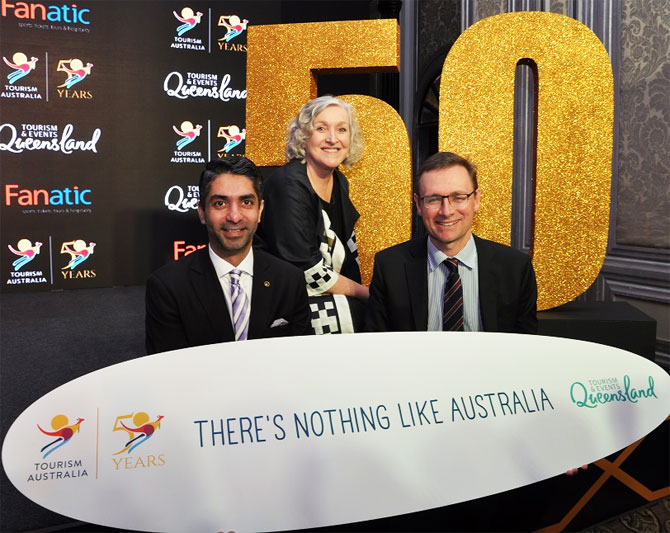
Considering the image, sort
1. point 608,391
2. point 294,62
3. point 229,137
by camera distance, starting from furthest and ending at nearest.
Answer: point 229,137, point 294,62, point 608,391

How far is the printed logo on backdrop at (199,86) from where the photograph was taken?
621cm

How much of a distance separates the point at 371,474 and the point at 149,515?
44 centimetres

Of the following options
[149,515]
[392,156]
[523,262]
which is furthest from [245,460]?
[392,156]

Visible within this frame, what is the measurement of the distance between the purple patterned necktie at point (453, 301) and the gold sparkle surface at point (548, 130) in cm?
64

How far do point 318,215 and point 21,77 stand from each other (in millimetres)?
4981

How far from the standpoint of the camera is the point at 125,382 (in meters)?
1.28

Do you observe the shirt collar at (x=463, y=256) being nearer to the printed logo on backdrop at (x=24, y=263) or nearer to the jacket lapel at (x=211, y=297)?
the jacket lapel at (x=211, y=297)

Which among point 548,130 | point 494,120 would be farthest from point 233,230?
point 548,130

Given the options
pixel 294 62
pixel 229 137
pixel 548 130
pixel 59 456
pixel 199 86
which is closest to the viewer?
pixel 59 456

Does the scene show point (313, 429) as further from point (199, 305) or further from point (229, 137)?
point (229, 137)

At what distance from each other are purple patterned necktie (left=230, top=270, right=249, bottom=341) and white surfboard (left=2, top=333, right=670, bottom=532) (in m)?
0.24

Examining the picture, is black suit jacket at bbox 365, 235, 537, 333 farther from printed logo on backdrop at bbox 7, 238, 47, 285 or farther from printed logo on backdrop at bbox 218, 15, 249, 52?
printed logo on backdrop at bbox 218, 15, 249, 52

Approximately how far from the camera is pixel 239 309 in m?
1.67

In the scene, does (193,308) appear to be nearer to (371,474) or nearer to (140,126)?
(371,474)
